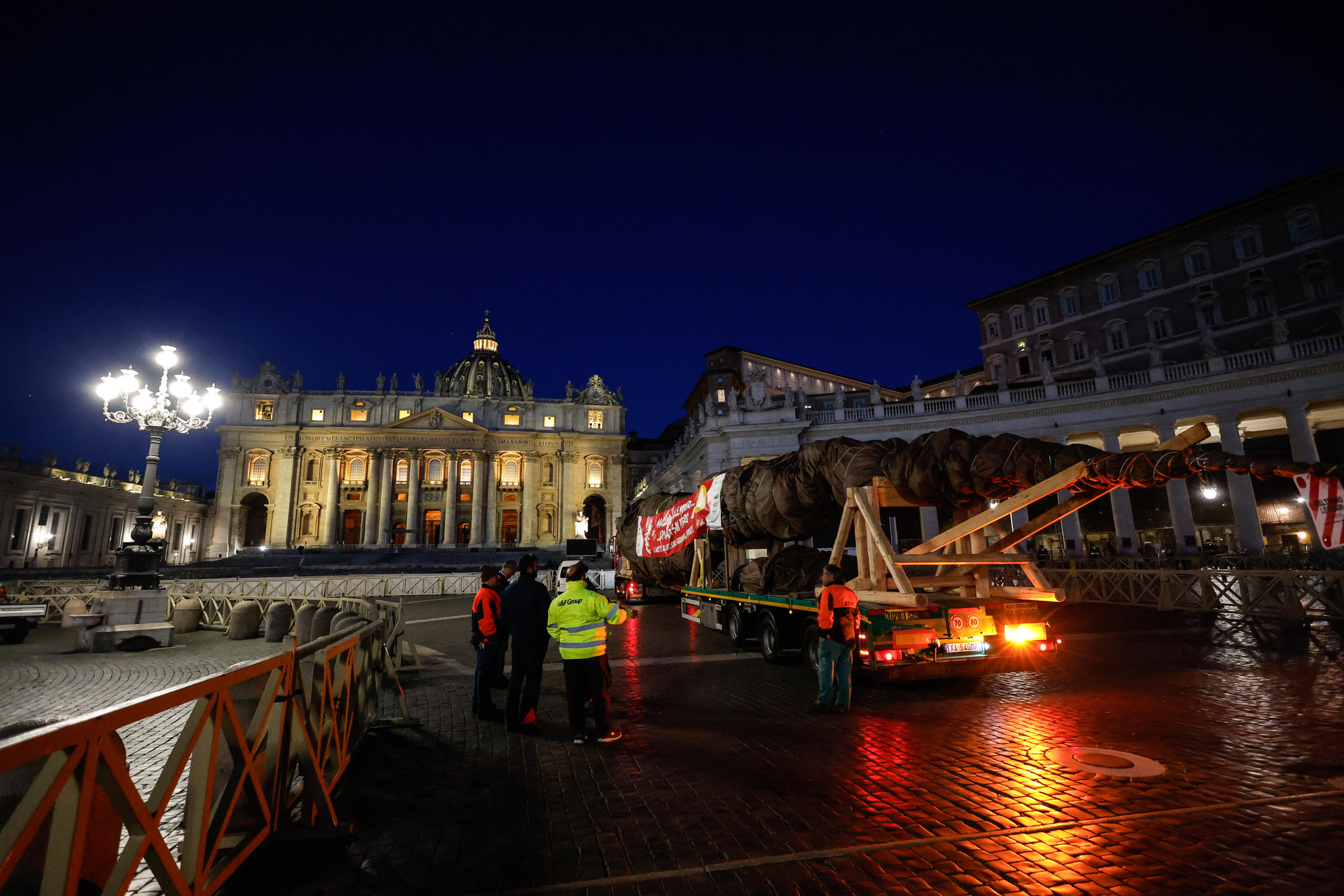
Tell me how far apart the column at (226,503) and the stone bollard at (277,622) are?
220 feet

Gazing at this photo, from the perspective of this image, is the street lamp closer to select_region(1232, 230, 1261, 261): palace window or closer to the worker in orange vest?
the worker in orange vest

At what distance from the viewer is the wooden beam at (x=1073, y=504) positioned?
6453 mm

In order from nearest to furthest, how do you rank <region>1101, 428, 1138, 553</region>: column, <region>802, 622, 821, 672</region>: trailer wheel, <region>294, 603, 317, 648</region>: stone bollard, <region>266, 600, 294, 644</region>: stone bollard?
<region>802, 622, 821, 672</region>: trailer wheel, <region>294, 603, 317, 648</region>: stone bollard, <region>266, 600, 294, 644</region>: stone bollard, <region>1101, 428, 1138, 553</region>: column

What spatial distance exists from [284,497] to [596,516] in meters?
38.8

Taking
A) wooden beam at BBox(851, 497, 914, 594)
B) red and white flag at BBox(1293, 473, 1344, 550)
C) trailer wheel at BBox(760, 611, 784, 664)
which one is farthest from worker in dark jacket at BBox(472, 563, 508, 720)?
red and white flag at BBox(1293, 473, 1344, 550)

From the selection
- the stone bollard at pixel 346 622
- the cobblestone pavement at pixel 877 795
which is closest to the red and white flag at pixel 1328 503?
the cobblestone pavement at pixel 877 795

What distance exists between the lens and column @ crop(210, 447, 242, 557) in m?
70.6

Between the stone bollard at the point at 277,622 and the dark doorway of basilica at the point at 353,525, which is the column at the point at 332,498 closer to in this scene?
the dark doorway of basilica at the point at 353,525

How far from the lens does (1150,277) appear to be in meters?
41.8

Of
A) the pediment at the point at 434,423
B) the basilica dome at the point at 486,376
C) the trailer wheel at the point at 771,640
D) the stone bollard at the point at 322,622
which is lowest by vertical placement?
the trailer wheel at the point at 771,640

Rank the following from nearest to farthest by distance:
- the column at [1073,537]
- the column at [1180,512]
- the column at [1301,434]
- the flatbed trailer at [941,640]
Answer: the flatbed trailer at [941,640] → the column at [1301,434] → the column at [1180,512] → the column at [1073,537]

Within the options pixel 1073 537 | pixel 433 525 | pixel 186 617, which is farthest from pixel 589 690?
pixel 433 525

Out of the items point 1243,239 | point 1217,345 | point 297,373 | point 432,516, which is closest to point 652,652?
point 1217,345

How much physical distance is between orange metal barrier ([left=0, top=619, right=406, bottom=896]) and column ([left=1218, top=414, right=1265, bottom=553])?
3387 cm
